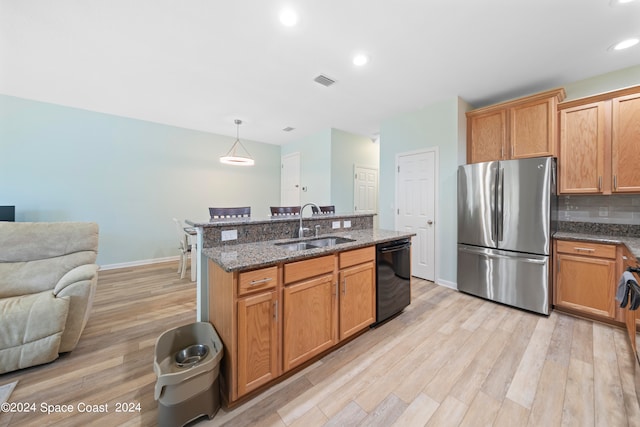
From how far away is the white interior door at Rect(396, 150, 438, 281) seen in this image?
360 centimetres

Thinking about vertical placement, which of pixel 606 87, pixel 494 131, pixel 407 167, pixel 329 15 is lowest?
pixel 407 167

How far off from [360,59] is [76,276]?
10.9ft

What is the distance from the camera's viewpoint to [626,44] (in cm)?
221

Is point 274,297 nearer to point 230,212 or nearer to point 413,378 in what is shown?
point 413,378

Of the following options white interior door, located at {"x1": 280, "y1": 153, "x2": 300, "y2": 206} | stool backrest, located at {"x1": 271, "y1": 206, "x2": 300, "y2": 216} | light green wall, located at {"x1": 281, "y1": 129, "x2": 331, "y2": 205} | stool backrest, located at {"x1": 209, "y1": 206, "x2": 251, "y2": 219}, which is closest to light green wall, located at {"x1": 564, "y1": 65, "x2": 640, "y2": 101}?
light green wall, located at {"x1": 281, "y1": 129, "x2": 331, "y2": 205}

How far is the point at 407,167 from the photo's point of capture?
3887 millimetres

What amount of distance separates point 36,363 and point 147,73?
297 centimetres

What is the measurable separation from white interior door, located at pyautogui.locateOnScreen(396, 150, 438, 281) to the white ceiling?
0.88m

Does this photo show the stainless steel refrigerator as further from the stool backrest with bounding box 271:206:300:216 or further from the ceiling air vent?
the stool backrest with bounding box 271:206:300:216

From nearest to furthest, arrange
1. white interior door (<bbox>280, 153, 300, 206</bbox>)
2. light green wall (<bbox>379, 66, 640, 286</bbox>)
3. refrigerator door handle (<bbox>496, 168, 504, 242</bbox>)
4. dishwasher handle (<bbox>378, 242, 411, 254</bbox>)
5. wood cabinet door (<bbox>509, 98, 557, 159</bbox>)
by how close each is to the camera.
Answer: dishwasher handle (<bbox>378, 242, 411, 254</bbox>) → wood cabinet door (<bbox>509, 98, 557, 159</bbox>) → refrigerator door handle (<bbox>496, 168, 504, 242</bbox>) → light green wall (<bbox>379, 66, 640, 286</bbox>) → white interior door (<bbox>280, 153, 300, 206</bbox>)

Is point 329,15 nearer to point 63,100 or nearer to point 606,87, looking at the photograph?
point 606,87

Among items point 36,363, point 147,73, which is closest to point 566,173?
point 147,73

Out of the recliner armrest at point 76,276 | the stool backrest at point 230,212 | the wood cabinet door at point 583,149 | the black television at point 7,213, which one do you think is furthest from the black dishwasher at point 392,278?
the black television at point 7,213

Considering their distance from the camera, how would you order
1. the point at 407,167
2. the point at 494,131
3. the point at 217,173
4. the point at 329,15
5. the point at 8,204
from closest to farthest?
1. the point at 329,15
2. the point at 494,131
3. the point at 8,204
4. the point at 407,167
5. the point at 217,173
